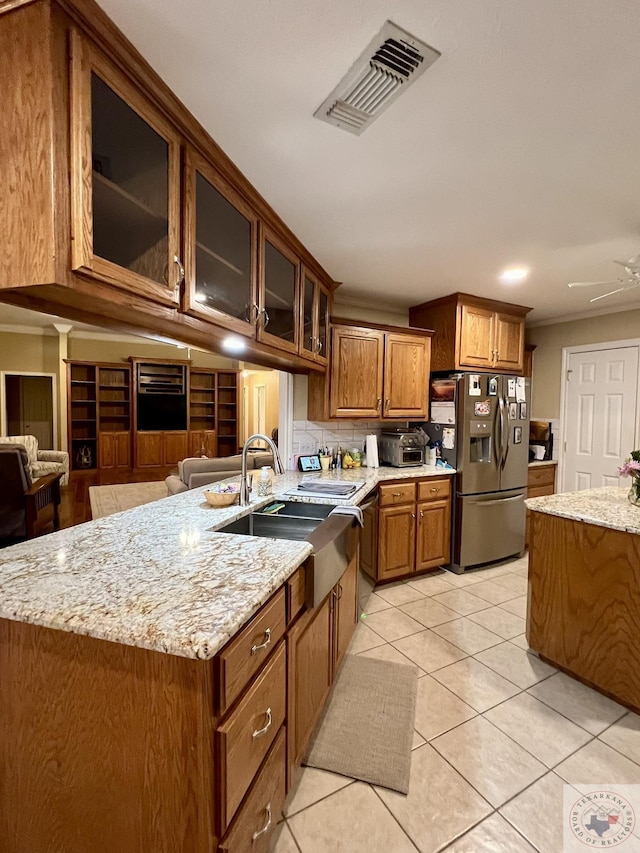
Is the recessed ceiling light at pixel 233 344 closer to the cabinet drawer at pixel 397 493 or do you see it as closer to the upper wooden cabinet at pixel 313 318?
the upper wooden cabinet at pixel 313 318

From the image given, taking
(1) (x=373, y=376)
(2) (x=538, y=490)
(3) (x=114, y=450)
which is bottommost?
(2) (x=538, y=490)

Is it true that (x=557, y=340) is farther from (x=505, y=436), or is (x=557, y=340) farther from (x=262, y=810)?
(x=262, y=810)

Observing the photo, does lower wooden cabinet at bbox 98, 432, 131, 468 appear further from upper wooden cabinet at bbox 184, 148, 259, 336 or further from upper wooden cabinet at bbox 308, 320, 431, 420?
upper wooden cabinet at bbox 184, 148, 259, 336

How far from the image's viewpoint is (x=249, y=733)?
1.03 m

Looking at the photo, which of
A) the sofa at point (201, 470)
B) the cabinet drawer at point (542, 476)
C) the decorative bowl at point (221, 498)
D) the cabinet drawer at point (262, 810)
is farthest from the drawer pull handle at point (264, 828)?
the cabinet drawer at point (542, 476)

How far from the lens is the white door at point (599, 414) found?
3.82 metres

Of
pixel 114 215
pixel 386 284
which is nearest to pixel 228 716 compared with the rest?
pixel 114 215

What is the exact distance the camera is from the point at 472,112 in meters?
1.35

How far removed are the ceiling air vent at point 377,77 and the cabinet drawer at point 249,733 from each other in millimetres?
1765

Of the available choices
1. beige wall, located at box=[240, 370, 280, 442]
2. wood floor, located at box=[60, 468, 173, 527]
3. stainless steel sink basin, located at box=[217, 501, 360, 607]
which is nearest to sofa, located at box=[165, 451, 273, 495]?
stainless steel sink basin, located at box=[217, 501, 360, 607]

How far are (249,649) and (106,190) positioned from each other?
4.22 feet

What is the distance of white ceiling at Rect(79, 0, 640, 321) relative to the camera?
3.38 feet

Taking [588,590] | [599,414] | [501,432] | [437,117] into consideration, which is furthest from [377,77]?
[599,414]

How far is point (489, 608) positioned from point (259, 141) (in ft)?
10.1
